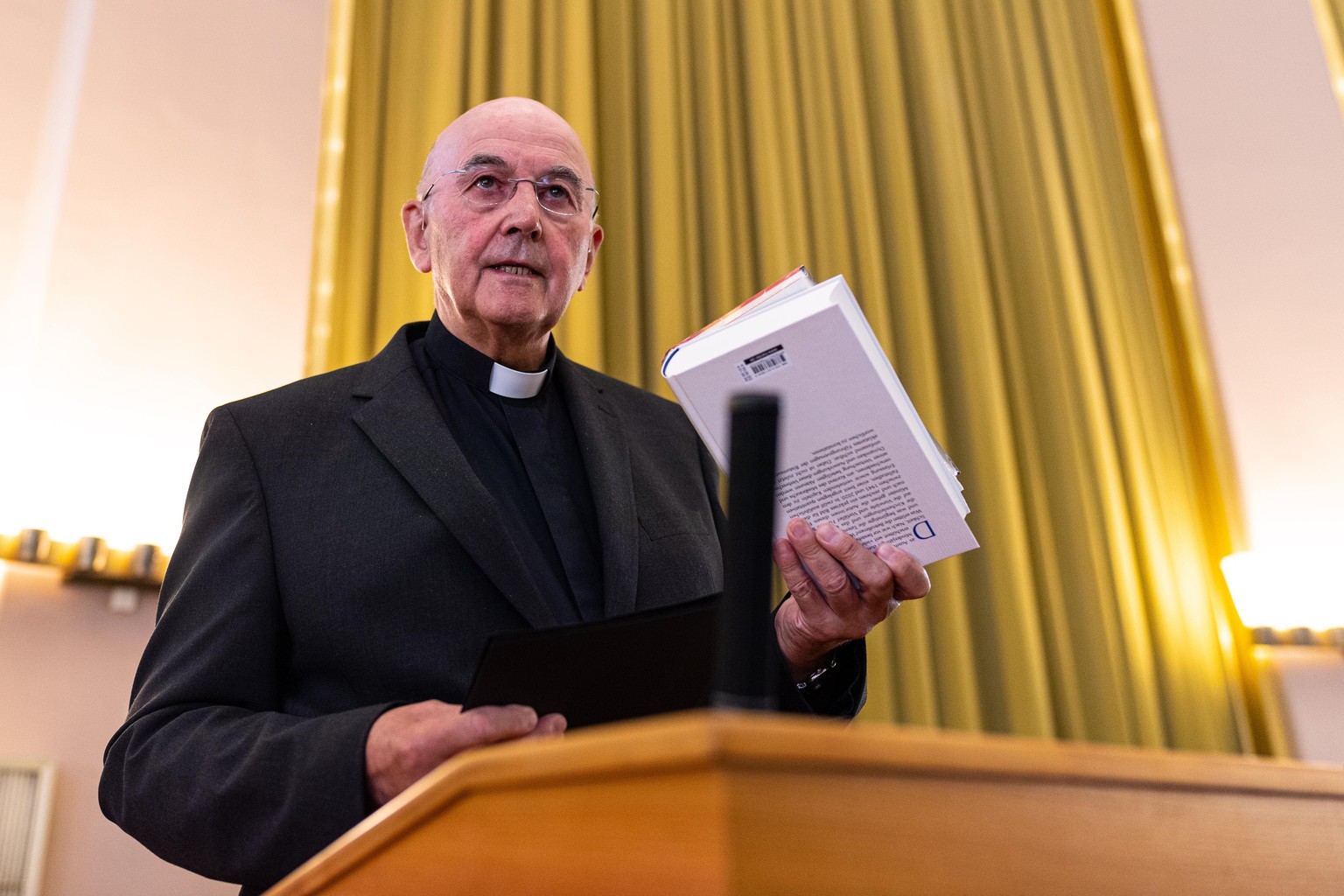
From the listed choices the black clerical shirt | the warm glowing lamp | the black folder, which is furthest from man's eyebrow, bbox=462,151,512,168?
the warm glowing lamp

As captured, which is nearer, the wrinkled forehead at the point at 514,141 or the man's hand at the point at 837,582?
the man's hand at the point at 837,582

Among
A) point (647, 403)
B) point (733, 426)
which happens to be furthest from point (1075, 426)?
point (733, 426)

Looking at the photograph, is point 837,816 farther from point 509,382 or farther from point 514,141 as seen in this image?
point 514,141

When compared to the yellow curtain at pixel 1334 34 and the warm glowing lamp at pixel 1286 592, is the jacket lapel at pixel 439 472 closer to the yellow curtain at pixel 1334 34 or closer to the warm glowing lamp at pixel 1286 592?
the warm glowing lamp at pixel 1286 592

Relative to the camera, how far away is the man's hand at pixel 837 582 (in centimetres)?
128

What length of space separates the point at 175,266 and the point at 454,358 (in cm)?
93

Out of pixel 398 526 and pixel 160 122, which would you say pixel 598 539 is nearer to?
pixel 398 526

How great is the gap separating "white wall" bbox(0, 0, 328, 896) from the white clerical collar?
816 mm

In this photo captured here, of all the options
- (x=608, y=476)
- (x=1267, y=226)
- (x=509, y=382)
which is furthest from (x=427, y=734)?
(x=1267, y=226)

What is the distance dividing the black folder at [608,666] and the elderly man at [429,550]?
0.12 feet

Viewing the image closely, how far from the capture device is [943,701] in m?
2.88

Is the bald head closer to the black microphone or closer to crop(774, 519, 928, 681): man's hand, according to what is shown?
crop(774, 519, 928, 681): man's hand

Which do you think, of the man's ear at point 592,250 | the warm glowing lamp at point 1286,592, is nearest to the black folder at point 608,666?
the man's ear at point 592,250

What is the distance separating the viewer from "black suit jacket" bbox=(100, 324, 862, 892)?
1.18 m
